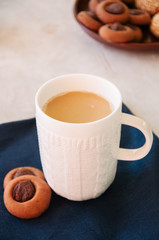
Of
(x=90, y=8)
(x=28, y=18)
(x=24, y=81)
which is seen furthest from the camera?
(x=28, y=18)

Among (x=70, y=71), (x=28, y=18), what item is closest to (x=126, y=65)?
(x=70, y=71)

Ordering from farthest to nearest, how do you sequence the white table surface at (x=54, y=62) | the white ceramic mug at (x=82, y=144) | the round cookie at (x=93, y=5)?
the round cookie at (x=93, y=5) < the white table surface at (x=54, y=62) < the white ceramic mug at (x=82, y=144)

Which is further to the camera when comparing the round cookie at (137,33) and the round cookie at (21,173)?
the round cookie at (137,33)

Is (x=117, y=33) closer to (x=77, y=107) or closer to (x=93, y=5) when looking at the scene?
(x=93, y=5)

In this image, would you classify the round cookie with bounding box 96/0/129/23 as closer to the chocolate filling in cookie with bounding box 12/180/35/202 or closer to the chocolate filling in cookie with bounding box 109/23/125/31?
the chocolate filling in cookie with bounding box 109/23/125/31

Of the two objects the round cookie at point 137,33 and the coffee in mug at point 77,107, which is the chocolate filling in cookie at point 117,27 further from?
the coffee in mug at point 77,107

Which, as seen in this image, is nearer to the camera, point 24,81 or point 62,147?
point 62,147

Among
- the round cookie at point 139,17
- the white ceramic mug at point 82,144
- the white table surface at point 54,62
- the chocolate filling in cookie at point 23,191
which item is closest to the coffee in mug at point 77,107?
the white ceramic mug at point 82,144

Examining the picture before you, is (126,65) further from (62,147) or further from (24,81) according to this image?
(62,147)

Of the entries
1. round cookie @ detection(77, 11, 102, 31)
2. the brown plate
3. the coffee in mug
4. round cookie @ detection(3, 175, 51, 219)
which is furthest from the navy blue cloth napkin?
round cookie @ detection(77, 11, 102, 31)
